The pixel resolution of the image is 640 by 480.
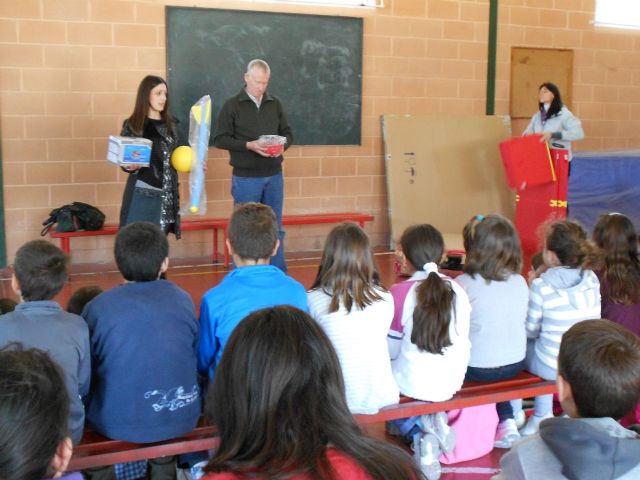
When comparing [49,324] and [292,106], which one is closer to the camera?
[49,324]

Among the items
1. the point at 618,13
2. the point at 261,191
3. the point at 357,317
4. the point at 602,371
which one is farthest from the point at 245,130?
the point at 618,13

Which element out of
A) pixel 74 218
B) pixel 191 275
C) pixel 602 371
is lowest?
pixel 191 275

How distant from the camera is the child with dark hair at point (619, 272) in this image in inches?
127

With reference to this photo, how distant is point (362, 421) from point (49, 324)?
3.46 feet

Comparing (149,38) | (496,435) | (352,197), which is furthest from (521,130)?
(496,435)

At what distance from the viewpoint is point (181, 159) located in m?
4.37

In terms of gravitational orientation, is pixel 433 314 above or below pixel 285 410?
below

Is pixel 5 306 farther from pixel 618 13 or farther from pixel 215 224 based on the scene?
pixel 618 13

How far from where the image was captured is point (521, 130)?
7.72m

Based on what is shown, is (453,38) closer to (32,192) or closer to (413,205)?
(413,205)

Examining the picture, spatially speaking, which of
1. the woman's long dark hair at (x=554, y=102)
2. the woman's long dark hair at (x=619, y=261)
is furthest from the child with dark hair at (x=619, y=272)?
the woman's long dark hair at (x=554, y=102)

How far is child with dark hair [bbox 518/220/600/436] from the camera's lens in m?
2.96

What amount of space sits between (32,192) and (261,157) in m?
1.95

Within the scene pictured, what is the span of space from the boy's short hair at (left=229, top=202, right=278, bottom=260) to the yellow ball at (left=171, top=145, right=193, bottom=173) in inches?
67.3
